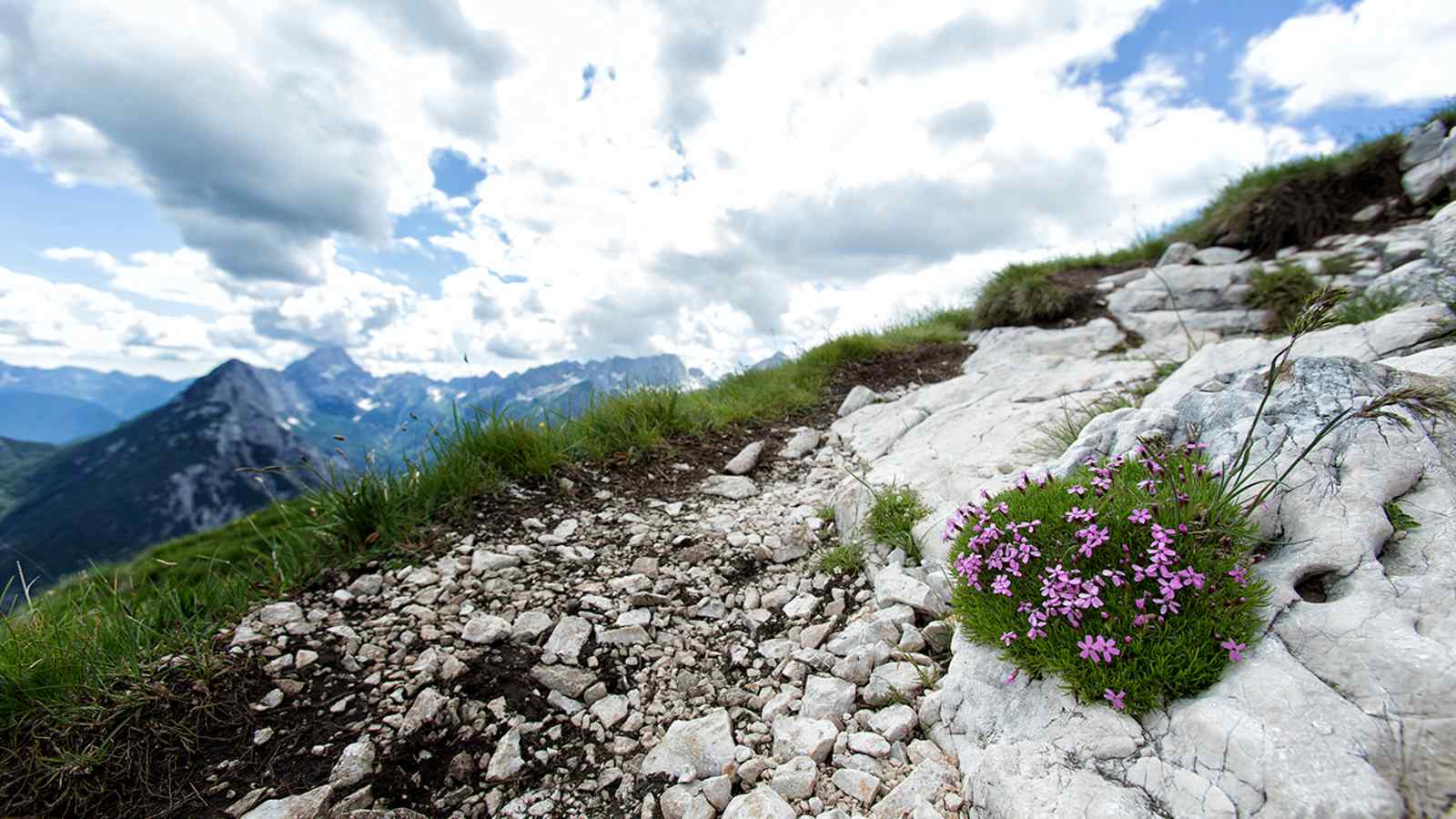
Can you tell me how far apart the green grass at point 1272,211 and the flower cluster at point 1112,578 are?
940cm

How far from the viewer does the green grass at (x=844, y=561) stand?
5.02 m

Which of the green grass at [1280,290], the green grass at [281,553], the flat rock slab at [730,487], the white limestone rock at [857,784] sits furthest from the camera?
the green grass at [1280,290]

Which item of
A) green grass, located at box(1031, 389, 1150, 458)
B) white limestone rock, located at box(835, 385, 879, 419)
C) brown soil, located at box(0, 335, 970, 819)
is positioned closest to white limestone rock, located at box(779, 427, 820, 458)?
white limestone rock, located at box(835, 385, 879, 419)

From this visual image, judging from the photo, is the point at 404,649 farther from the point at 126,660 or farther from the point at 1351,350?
the point at 1351,350

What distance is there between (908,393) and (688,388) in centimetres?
375

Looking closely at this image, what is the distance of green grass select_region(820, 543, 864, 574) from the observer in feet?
16.5

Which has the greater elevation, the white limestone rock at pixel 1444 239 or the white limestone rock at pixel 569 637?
the white limestone rock at pixel 1444 239

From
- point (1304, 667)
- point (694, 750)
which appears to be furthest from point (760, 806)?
point (1304, 667)

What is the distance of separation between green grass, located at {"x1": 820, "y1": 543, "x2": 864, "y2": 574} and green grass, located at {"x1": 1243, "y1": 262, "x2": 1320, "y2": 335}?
8.16 metres

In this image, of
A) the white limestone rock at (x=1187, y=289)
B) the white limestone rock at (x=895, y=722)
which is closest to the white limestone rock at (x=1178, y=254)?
the white limestone rock at (x=1187, y=289)

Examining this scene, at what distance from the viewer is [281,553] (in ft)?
15.9

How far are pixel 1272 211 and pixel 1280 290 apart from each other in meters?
2.87

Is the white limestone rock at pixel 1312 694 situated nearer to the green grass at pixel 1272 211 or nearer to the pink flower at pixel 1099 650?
the pink flower at pixel 1099 650

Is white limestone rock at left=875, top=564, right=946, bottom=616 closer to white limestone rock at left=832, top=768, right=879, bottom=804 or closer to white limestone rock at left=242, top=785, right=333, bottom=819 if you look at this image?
white limestone rock at left=832, top=768, right=879, bottom=804
